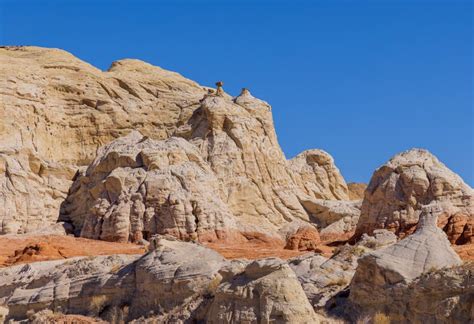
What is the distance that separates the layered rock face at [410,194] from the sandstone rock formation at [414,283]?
21001mm

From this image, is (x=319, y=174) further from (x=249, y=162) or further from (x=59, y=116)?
(x=59, y=116)

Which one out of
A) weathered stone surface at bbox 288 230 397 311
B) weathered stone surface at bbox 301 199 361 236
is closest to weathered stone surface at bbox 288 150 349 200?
weathered stone surface at bbox 301 199 361 236

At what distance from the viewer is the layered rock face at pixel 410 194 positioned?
43.7 metres

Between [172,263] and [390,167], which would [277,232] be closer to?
[390,167]

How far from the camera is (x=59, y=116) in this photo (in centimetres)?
6359

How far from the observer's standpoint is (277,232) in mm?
55281

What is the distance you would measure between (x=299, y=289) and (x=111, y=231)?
2946cm

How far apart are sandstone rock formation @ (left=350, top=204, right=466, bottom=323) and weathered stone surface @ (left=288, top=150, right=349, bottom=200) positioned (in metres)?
42.5

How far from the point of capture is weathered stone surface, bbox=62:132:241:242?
161 feet

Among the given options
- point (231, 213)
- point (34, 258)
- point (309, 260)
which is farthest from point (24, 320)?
point (231, 213)

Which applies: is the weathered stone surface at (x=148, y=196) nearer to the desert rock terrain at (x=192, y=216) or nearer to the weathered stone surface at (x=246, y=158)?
the desert rock terrain at (x=192, y=216)

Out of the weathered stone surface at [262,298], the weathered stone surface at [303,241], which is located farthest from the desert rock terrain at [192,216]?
the weathered stone surface at [303,241]

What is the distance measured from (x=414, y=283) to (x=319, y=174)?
46.4 meters

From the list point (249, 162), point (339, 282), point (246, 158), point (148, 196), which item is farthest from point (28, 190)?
point (339, 282)
